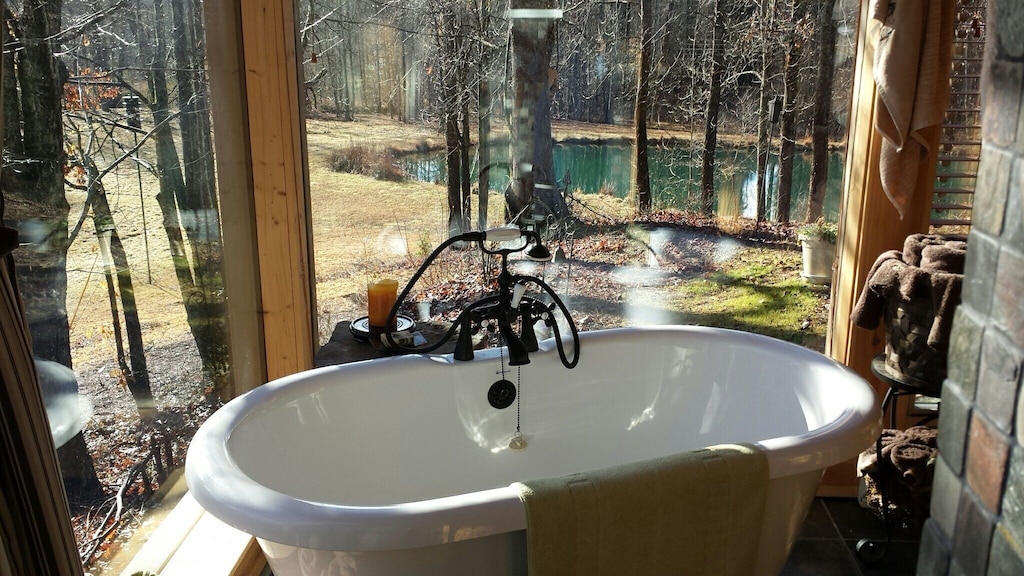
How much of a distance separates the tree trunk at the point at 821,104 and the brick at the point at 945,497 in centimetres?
191

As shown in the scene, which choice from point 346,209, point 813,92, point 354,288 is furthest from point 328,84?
point 813,92

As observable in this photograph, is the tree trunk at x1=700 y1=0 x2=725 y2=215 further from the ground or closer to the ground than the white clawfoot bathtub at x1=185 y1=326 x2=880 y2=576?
further from the ground

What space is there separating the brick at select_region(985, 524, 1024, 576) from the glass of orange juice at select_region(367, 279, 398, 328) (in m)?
2.01

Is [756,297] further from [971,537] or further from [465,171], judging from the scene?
[971,537]

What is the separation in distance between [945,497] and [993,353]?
0.25m

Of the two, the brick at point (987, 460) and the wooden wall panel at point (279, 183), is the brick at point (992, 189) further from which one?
the wooden wall panel at point (279, 183)

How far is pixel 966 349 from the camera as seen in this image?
1.09 m

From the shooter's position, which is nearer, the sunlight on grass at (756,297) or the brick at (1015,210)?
the brick at (1015,210)

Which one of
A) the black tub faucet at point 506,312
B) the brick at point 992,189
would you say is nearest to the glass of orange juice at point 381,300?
the black tub faucet at point 506,312

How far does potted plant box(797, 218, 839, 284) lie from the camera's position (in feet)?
9.80

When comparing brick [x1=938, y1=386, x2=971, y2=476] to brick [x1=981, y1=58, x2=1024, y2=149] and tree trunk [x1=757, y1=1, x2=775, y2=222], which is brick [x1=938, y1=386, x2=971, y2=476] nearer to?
brick [x1=981, y1=58, x2=1024, y2=149]

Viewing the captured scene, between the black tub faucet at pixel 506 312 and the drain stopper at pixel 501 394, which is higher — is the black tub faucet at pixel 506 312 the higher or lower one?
the higher one

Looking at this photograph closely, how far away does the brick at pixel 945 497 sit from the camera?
1.13 metres

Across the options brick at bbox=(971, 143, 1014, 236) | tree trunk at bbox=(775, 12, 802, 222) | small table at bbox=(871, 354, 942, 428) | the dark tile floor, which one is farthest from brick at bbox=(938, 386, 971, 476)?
tree trunk at bbox=(775, 12, 802, 222)
